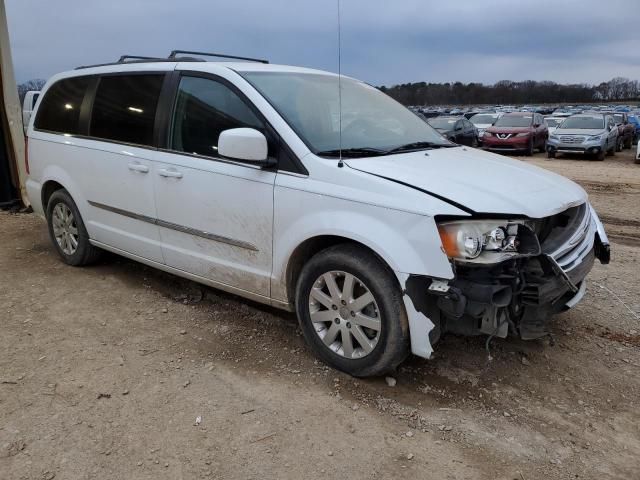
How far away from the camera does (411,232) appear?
2.82m

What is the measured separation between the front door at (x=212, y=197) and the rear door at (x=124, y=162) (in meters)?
0.20

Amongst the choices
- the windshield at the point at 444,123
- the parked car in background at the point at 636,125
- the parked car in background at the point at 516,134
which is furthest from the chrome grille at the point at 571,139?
the parked car in background at the point at 636,125

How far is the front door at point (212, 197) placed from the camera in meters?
3.48

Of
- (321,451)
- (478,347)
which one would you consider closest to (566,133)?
(478,347)

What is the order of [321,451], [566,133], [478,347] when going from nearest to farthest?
[321,451] < [478,347] < [566,133]

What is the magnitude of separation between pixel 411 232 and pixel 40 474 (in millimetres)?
2089

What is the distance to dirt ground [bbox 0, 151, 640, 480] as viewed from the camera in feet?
8.41

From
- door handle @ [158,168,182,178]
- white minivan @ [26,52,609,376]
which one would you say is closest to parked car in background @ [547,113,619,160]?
white minivan @ [26,52,609,376]

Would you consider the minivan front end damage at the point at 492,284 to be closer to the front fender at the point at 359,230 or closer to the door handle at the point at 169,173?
the front fender at the point at 359,230

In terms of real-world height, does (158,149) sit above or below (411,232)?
above

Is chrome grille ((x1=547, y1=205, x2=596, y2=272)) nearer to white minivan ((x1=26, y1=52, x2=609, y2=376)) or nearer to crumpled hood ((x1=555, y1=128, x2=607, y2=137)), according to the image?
white minivan ((x1=26, y1=52, x2=609, y2=376))

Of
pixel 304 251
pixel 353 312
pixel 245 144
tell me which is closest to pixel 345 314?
pixel 353 312

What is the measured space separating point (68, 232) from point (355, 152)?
3.22 m

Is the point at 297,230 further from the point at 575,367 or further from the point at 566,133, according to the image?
the point at 566,133
